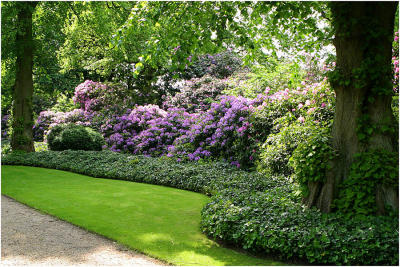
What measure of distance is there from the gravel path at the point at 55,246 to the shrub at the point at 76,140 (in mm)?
9249

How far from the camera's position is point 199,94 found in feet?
57.2

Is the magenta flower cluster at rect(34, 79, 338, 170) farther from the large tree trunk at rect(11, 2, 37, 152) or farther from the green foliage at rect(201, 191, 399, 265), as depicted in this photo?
the green foliage at rect(201, 191, 399, 265)

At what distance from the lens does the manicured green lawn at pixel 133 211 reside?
4547 mm

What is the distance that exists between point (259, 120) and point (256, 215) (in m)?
5.06

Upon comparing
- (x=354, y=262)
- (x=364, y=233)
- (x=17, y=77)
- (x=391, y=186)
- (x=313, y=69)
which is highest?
(x=313, y=69)

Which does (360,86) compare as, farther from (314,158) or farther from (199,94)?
(199,94)

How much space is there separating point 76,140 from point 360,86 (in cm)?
1269

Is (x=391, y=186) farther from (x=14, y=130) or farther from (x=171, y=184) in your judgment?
(x=14, y=130)

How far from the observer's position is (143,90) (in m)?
20.7

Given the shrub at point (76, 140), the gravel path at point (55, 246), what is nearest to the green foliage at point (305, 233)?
the gravel path at point (55, 246)

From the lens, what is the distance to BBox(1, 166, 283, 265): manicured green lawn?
4547 mm

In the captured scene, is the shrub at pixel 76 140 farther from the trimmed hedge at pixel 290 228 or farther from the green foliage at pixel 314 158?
the green foliage at pixel 314 158

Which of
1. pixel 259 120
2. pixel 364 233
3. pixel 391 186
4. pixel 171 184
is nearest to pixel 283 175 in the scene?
pixel 259 120

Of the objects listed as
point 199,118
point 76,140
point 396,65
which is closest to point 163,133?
point 199,118
